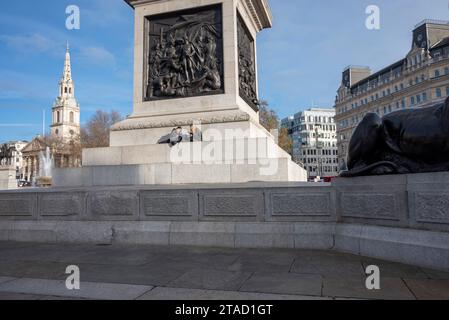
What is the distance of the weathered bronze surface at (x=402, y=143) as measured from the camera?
5.80 metres

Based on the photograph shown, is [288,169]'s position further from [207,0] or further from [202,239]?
[207,0]

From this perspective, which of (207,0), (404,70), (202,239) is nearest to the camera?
(202,239)

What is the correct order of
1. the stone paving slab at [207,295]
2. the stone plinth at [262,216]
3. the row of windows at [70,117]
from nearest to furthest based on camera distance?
the stone paving slab at [207,295], the stone plinth at [262,216], the row of windows at [70,117]

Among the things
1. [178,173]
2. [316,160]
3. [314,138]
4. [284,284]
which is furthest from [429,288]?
[314,138]

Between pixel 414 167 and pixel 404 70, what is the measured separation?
94528mm

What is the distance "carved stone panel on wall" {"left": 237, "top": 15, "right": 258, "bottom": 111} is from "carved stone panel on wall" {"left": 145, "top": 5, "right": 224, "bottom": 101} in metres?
1.30

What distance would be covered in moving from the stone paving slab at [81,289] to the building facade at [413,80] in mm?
67660

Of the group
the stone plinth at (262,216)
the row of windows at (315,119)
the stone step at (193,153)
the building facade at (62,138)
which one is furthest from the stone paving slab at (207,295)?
the row of windows at (315,119)

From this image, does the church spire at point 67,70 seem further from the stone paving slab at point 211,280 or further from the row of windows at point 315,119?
the stone paving slab at point 211,280

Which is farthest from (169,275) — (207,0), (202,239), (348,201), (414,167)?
(207,0)

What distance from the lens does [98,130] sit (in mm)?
71625

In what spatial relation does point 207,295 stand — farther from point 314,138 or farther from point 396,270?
point 314,138

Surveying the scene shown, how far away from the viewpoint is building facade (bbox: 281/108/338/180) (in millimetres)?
146375
